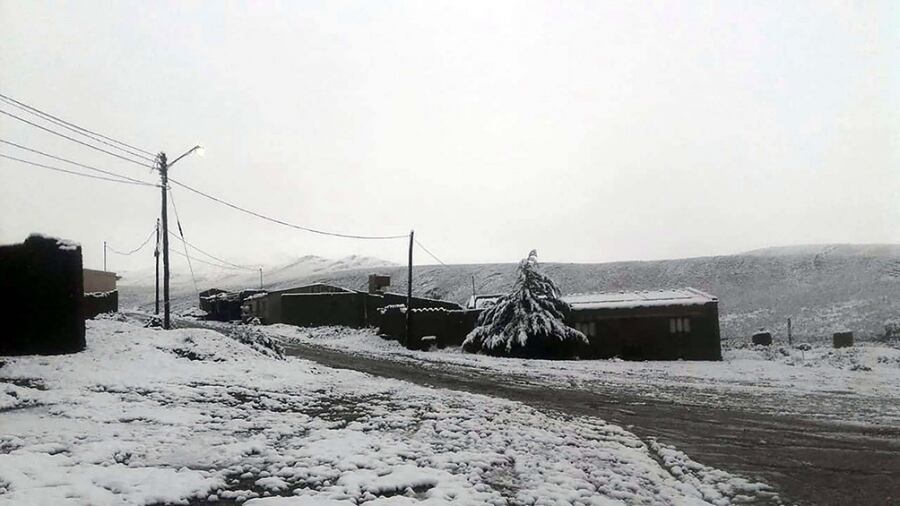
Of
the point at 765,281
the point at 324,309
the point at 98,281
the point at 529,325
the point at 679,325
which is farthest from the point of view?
the point at 765,281

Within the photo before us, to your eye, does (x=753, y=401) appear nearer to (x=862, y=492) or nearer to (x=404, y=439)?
(x=862, y=492)

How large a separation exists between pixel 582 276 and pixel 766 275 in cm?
2465

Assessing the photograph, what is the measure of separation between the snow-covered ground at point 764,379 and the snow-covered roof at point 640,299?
3461 mm

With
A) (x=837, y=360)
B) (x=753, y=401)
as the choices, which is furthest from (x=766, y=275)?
(x=753, y=401)

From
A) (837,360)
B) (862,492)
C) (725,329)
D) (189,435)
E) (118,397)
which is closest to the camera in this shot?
(862,492)

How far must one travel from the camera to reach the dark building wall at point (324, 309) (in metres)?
52.6

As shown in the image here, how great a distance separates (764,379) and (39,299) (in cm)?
2214

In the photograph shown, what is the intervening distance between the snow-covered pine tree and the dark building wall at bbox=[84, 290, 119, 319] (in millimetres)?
28685

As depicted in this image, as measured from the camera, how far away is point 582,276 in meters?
88.2

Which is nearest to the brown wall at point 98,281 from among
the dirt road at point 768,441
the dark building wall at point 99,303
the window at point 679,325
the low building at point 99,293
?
the low building at point 99,293

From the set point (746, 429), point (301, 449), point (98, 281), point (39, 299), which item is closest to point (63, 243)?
point (39, 299)

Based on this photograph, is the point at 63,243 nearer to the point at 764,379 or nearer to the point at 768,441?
the point at 768,441

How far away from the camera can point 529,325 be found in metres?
30.3

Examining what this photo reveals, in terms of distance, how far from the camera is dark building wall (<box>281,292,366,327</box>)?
52.6 meters
